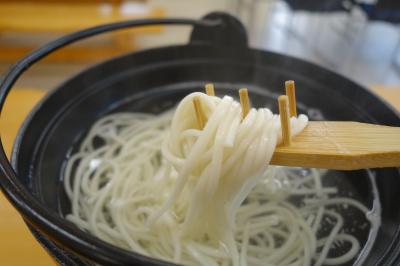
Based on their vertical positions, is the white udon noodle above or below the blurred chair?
below

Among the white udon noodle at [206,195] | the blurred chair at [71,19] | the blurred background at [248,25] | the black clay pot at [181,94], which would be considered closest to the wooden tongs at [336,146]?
the white udon noodle at [206,195]

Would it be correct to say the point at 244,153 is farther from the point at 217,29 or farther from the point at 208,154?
the point at 217,29

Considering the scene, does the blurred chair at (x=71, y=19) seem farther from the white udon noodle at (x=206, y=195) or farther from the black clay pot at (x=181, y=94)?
the white udon noodle at (x=206, y=195)

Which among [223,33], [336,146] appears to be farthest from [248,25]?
[336,146]

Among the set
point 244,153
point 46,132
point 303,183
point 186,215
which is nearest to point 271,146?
point 244,153

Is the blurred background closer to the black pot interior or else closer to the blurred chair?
the blurred chair

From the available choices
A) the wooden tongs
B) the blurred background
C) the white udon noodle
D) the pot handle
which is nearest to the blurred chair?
the blurred background
